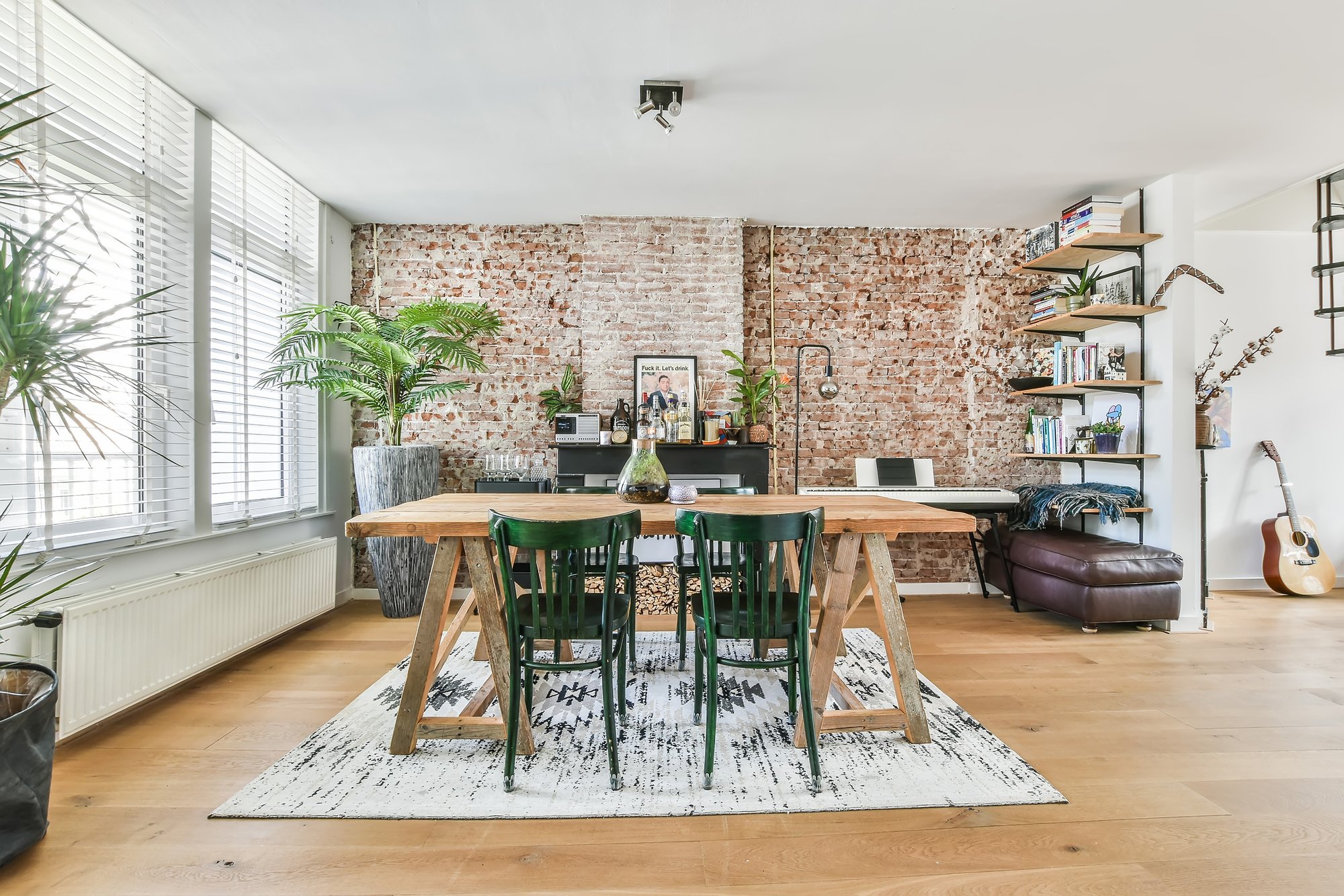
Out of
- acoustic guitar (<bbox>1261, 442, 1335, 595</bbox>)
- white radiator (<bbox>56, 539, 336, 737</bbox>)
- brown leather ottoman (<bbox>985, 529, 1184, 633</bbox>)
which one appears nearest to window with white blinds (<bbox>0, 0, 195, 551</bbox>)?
white radiator (<bbox>56, 539, 336, 737</bbox>)

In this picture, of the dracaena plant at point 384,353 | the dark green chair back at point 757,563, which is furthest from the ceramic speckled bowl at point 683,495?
the dracaena plant at point 384,353

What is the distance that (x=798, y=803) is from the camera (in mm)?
2023

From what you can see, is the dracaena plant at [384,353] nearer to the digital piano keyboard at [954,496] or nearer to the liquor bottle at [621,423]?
the liquor bottle at [621,423]

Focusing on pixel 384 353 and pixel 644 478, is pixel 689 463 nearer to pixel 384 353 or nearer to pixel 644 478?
pixel 644 478

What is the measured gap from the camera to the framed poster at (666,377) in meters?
4.76

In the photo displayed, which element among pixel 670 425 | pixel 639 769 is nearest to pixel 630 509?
pixel 639 769

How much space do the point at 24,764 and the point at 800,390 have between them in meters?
4.47

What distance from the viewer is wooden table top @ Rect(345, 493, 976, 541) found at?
7.39 ft

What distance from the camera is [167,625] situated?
2789mm

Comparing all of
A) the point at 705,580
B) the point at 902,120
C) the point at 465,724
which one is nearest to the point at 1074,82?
the point at 902,120

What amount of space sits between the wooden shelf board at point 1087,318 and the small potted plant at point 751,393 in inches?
77.9

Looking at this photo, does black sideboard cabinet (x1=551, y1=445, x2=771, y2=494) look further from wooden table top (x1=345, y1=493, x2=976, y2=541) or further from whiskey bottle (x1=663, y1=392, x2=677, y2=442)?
wooden table top (x1=345, y1=493, x2=976, y2=541)

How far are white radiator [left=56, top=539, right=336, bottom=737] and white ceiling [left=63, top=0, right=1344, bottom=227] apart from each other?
236cm

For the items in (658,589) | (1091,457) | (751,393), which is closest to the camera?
(1091,457)
